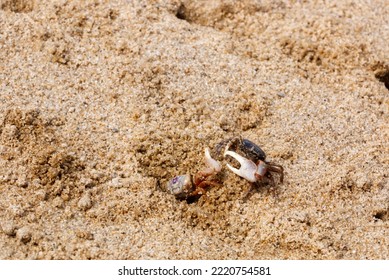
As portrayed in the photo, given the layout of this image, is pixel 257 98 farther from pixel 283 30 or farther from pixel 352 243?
pixel 352 243

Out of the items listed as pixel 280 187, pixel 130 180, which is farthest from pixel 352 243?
pixel 130 180

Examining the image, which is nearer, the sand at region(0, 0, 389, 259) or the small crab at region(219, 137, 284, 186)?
the sand at region(0, 0, 389, 259)

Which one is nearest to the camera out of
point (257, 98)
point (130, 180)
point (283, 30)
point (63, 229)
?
point (63, 229)

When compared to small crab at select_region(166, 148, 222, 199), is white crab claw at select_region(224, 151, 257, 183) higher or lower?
higher

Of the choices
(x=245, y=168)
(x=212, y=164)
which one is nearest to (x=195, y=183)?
(x=212, y=164)

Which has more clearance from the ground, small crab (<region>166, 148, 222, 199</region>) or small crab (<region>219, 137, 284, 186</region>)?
small crab (<region>219, 137, 284, 186</region>)

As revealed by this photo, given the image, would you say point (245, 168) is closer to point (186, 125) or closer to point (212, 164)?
point (212, 164)

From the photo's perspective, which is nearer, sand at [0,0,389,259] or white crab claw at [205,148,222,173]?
sand at [0,0,389,259]

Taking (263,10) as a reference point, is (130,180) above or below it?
below
